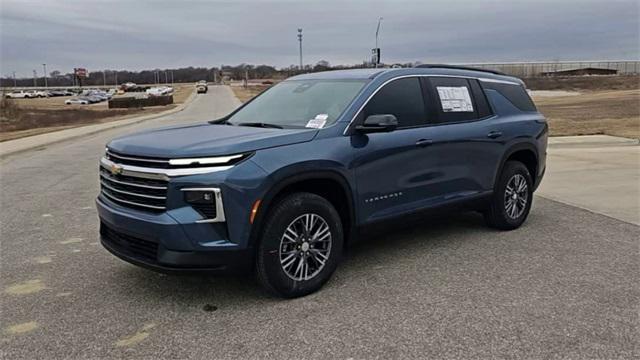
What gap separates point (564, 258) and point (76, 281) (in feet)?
14.6

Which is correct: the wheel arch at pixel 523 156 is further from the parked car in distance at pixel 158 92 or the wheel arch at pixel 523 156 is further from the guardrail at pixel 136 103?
the parked car in distance at pixel 158 92

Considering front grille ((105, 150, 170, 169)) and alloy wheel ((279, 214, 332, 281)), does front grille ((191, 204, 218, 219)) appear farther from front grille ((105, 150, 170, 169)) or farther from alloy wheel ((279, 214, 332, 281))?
alloy wheel ((279, 214, 332, 281))

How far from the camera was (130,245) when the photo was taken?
13.6ft

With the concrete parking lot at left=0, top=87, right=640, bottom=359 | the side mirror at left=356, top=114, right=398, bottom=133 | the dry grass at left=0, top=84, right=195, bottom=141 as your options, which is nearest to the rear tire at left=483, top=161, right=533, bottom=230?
the concrete parking lot at left=0, top=87, right=640, bottom=359

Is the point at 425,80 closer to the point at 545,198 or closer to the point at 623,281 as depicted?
the point at 623,281

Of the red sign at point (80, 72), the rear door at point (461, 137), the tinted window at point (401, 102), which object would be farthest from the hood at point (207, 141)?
the red sign at point (80, 72)

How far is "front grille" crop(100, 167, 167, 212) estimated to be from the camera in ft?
12.8

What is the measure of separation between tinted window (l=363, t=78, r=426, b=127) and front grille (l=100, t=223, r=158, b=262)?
6.85ft

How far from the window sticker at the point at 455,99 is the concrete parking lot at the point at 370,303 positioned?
1216 mm

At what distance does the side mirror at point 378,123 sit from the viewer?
14.7ft

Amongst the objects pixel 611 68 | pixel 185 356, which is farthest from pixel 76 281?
pixel 611 68

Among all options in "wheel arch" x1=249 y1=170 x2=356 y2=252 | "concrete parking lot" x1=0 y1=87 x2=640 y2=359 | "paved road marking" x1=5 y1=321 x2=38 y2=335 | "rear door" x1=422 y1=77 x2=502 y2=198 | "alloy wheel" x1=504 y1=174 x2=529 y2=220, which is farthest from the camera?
"alloy wheel" x1=504 y1=174 x2=529 y2=220

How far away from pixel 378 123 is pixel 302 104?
94cm

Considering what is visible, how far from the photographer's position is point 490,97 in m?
6.18
